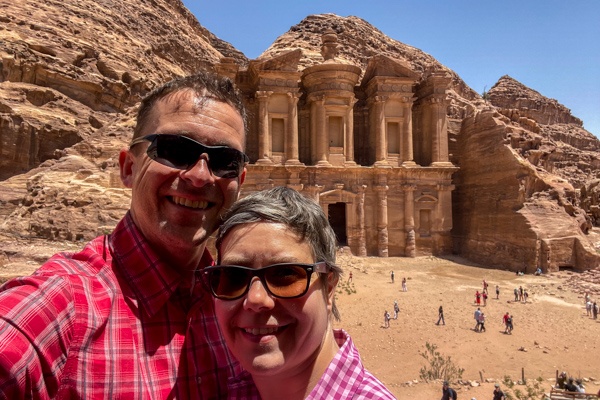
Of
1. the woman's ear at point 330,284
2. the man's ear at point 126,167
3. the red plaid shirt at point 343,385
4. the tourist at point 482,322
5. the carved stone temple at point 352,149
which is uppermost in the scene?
the carved stone temple at point 352,149

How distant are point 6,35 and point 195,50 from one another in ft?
85.6

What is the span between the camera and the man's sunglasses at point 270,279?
169 centimetres

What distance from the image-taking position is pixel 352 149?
26.1m

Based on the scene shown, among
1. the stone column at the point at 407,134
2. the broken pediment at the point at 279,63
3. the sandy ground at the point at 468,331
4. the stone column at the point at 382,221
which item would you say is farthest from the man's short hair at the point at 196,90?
the stone column at the point at 407,134

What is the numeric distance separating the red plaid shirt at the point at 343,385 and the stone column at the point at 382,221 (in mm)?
23966

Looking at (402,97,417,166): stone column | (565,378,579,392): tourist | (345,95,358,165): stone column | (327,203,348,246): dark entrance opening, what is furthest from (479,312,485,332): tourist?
(327,203,348,246): dark entrance opening

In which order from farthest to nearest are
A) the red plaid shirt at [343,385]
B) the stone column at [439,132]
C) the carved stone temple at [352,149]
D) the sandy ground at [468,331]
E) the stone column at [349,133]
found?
the stone column at [439,132], the stone column at [349,133], the carved stone temple at [352,149], the sandy ground at [468,331], the red plaid shirt at [343,385]

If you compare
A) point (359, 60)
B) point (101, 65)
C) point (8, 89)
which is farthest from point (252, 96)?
point (359, 60)

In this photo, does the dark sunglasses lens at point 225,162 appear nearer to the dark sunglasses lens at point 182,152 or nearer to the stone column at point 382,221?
the dark sunglasses lens at point 182,152

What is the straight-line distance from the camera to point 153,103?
7.23 ft

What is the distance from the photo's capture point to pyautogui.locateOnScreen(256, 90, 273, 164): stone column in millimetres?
24891

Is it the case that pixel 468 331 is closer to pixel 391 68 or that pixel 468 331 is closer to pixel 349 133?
pixel 349 133

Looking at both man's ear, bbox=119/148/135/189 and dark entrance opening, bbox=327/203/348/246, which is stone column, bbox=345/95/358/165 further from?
man's ear, bbox=119/148/135/189

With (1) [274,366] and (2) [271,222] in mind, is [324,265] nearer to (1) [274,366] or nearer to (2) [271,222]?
(2) [271,222]
